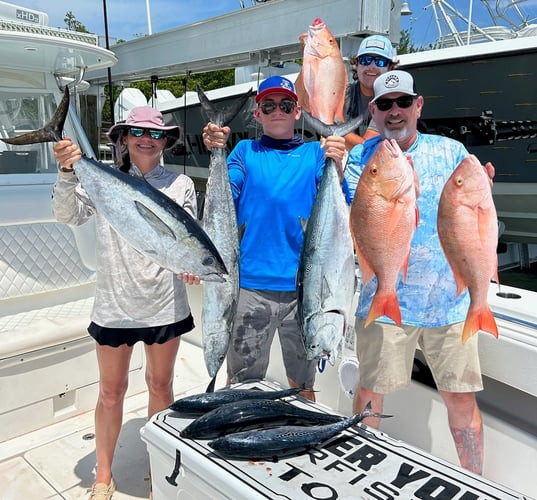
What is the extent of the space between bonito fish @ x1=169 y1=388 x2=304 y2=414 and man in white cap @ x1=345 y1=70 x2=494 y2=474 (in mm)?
434

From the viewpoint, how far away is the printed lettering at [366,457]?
1585 millimetres

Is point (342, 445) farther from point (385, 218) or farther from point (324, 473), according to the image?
point (385, 218)

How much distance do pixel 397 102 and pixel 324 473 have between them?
1.26m

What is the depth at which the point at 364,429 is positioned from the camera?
5.83 feet

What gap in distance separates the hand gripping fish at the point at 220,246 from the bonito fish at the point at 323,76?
268mm

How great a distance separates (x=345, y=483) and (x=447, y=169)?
1.17m

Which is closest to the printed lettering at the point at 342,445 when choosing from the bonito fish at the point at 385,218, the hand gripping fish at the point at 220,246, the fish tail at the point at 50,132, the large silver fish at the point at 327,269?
the large silver fish at the point at 327,269

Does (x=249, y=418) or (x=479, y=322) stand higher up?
(x=479, y=322)

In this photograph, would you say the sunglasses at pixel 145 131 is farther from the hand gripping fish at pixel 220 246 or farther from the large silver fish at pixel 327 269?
the large silver fish at pixel 327 269

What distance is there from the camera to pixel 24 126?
3.82 metres

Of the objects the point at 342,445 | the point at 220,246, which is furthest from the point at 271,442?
the point at 220,246

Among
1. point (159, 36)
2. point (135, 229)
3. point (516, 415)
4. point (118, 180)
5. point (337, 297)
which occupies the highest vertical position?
point (159, 36)

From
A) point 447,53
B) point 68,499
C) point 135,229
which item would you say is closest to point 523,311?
point 135,229

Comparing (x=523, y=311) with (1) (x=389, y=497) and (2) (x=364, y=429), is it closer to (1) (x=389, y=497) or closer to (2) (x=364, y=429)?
(2) (x=364, y=429)
